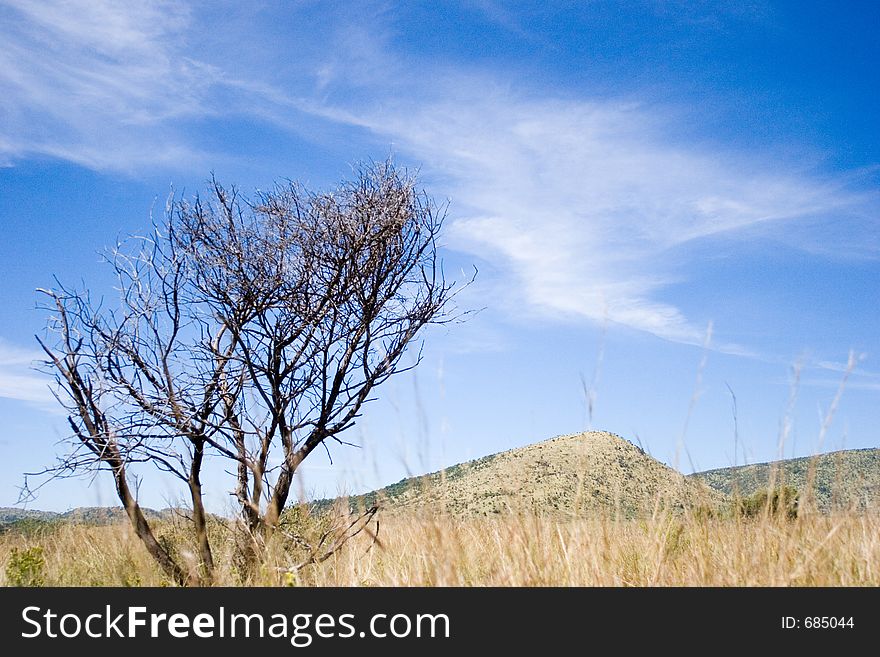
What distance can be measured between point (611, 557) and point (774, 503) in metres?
3.36

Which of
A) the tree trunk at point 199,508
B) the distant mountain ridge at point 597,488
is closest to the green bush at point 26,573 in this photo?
the distant mountain ridge at point 597,488

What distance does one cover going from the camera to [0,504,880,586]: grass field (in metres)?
4.05

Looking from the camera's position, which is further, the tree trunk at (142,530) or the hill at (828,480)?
the tree trunk at (142,530)

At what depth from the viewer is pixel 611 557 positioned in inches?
182

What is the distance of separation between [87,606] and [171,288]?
3.61 m

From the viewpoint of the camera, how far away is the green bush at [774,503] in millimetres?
4911

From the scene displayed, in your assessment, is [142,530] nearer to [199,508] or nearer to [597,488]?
[199,508]

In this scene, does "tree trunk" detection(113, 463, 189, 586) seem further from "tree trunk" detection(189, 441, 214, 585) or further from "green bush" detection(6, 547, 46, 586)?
"green bush" detection(6, 547, 46, 586)

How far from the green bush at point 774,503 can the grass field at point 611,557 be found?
0.12m

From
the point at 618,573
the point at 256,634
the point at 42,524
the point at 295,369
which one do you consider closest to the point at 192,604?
the point at 256,634

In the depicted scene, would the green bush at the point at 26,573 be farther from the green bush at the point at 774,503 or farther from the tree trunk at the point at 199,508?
the green bush at the point at 774,503

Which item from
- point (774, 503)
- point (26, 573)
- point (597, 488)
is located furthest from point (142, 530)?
point (774, 503)

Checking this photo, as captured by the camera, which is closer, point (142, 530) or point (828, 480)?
point (828, 480)

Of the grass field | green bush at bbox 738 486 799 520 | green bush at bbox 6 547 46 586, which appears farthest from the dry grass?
green bush at bbox 6 547 46 586
